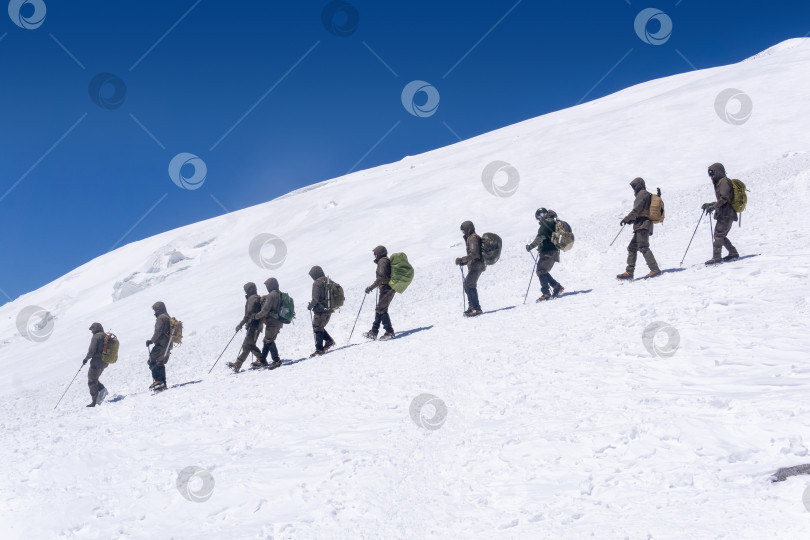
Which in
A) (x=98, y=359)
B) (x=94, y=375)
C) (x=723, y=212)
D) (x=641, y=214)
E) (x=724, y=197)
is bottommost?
(x=723, y=212)

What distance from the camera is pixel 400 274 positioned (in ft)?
43.9

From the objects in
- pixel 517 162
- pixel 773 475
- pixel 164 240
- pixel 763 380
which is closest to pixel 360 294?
pixel 763 380

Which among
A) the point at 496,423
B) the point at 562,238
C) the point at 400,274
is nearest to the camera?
the point at 496,423

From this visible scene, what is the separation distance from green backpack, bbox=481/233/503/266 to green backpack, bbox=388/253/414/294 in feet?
5.47

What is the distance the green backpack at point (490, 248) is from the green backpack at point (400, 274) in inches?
65.7

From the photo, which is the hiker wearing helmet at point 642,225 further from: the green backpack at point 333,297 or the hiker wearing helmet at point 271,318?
the hiker wearing helmet at point 271,318

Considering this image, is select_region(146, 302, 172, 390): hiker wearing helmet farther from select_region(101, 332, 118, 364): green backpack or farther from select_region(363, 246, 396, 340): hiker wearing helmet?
select_region(363, 246, 396, 340): hiker wearing helmet

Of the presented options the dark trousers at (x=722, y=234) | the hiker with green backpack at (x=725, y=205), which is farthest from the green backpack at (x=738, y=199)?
the dark trousers at (x=722, y=234)

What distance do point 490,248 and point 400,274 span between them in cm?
206

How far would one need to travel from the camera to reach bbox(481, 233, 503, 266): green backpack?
43.7 ft

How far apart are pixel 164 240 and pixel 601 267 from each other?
50486 mm

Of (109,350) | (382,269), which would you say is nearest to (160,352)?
(109,350)

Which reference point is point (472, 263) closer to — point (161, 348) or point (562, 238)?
point (562, 238)

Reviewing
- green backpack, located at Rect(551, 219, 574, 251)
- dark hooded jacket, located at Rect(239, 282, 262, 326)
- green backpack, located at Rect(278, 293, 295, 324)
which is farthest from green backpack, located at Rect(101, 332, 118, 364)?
green backpack, located at Rect(551, 219, 574, 251)
